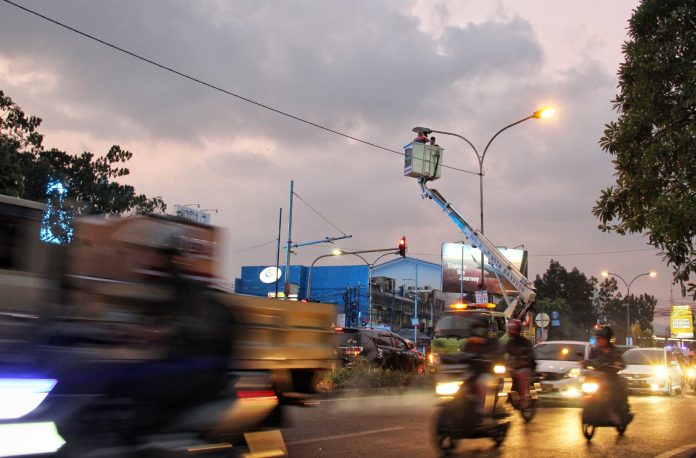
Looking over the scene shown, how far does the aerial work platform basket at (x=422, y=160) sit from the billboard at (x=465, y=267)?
2682 centimetres

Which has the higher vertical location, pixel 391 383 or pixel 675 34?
pixel 675 34

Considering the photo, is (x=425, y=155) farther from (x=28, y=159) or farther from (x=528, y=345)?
(x=28, y=159)

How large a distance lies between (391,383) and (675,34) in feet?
36.2

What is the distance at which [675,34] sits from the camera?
10453 millimetres

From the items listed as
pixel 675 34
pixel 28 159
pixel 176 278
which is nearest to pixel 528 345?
pixel 675 34

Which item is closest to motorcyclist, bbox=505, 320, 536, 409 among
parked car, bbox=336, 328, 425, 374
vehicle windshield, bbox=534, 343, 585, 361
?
vehicle windshield, bbox=534, 343, 585, 361

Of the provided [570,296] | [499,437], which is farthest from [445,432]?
[570,296]

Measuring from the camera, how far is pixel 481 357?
25.5ft

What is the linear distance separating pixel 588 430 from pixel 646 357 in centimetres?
1217

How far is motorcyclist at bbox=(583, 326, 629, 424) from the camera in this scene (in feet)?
30.3

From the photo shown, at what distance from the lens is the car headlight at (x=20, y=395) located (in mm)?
3764

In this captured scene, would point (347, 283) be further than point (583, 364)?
Yes

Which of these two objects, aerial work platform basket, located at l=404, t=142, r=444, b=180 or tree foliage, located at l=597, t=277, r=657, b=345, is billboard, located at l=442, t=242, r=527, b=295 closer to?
aerial work platform basket, located at l=404, t=142, r=444, b=180

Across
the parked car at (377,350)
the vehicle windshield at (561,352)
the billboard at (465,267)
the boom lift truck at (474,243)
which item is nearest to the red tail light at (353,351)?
the parked car at (377,350)
